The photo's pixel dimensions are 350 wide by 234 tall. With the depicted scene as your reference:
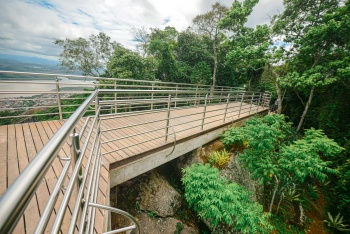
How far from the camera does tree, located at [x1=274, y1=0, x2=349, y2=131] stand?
632 cm

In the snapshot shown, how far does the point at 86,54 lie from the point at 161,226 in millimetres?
15677

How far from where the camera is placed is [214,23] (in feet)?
45.9

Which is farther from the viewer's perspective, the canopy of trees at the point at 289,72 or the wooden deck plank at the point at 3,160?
the canopy of trees at the point at 289,72

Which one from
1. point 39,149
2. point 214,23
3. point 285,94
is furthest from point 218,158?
point 214,23

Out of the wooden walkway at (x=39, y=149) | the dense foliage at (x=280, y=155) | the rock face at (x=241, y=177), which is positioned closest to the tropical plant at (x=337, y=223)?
the dense foliage at (x=280, y=155)

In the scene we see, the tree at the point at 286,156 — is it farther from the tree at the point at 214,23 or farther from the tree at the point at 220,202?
the tree at the point at 214,23

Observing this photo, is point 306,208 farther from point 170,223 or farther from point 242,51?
point 242,51

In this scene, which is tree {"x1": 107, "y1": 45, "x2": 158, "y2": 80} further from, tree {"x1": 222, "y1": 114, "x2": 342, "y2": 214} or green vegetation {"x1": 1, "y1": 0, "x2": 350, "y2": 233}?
tree {"x1": 222, "y1": 114, "x2": 342, "y2": 214}

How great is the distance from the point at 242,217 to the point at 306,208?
4688 millimetres

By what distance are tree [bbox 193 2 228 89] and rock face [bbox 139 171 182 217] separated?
10.7m

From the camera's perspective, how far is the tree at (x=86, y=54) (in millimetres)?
13688

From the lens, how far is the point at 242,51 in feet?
27.3

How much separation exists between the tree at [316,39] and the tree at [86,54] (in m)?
14.3

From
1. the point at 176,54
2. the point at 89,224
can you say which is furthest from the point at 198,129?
the point at 176,54
